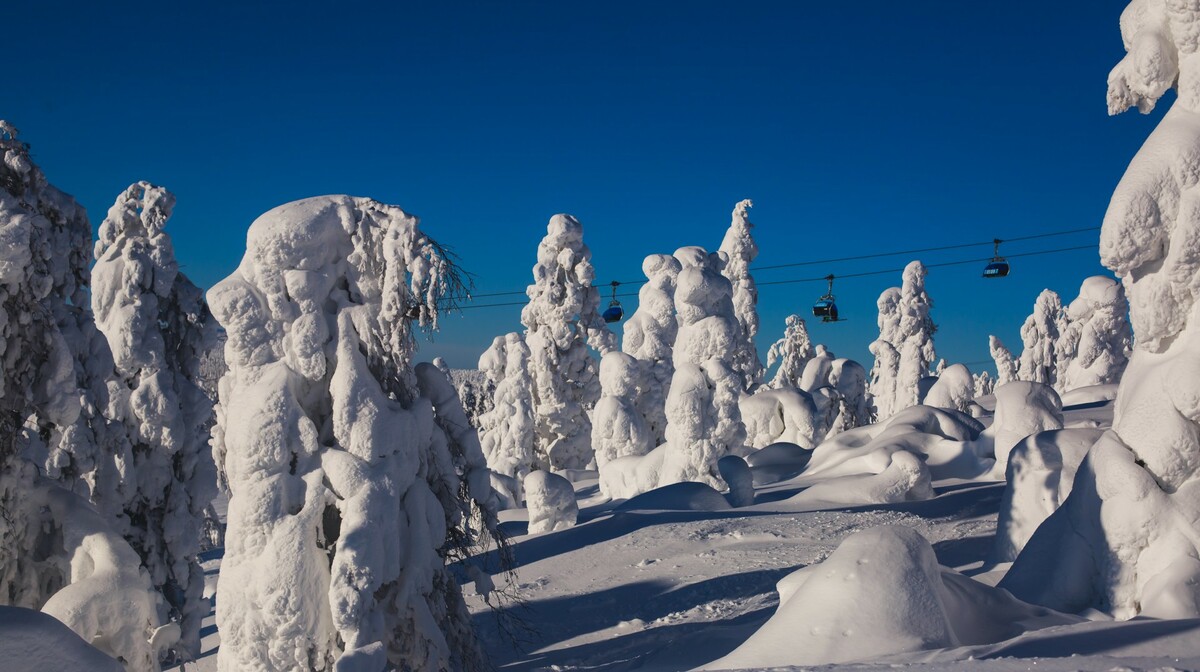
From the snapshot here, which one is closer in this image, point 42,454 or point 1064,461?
→ point 42,454

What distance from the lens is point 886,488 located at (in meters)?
16.0

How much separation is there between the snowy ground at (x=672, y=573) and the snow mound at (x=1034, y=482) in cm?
45

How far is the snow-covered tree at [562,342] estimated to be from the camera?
27.3 metres

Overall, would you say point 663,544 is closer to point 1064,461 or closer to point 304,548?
point 1064,461

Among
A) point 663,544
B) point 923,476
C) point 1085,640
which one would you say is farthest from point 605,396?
point 1085,640

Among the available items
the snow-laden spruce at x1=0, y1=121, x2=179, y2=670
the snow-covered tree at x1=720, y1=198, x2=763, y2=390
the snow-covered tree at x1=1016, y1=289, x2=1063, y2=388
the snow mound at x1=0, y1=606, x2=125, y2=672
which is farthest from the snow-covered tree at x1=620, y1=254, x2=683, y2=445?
the snow mound at x1=0, y1=606, x2=125, y2=672

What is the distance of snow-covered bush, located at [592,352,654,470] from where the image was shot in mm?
25688

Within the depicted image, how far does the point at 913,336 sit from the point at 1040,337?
313 inches

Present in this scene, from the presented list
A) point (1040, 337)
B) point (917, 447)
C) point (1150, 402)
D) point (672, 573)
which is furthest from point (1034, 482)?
point (1040, 337)

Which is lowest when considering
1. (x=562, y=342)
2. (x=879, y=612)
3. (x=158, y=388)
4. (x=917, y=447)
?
(x=879, y=612)

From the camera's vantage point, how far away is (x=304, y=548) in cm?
749

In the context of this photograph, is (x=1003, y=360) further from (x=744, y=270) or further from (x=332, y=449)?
(x=332, y=449)

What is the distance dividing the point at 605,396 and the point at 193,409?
14.4 meters

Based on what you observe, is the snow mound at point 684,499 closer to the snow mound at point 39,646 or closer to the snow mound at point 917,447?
the snow mound at point 917,447
